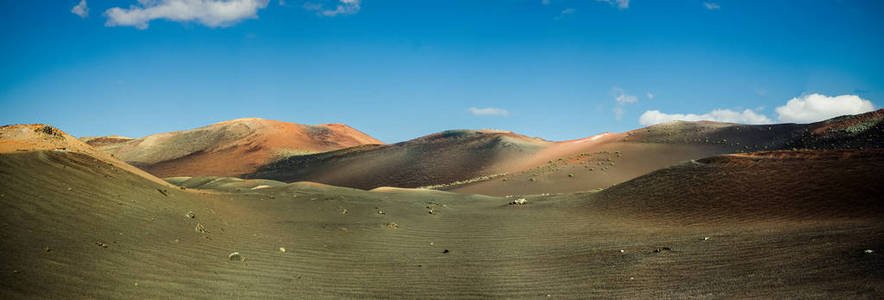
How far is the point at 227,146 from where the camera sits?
Answer: 76.2m

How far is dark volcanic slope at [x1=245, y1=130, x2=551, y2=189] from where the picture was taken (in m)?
45.8

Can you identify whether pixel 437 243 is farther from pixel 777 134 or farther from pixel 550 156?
pixel 777 134

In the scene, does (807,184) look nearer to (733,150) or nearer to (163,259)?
(163,259)

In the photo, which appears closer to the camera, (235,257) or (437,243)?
(235,257)

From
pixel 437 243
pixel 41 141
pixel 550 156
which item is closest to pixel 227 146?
pixel 550 156

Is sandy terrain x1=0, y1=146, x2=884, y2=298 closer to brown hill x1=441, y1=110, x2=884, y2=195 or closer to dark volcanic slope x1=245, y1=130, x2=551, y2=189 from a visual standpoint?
brown hill x1=441, y1=110, x2=884, y2=195

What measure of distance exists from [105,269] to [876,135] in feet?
112

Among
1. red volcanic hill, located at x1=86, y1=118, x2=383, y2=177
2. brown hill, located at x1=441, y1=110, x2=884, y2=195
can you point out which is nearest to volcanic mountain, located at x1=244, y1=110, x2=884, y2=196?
brown hill, located at x1=441, y1=110, x2=884, y2=195

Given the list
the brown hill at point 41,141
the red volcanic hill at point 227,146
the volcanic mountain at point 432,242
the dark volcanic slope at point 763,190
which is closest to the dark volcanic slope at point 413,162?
the red volcanic hill at point 227,146

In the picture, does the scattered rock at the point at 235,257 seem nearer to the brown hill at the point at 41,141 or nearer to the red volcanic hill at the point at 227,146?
the brown hill at the point at 41,141

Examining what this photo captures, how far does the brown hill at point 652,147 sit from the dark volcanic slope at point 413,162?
4.70 m

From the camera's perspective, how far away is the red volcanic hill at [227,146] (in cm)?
6625

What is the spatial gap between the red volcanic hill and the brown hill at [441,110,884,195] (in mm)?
41126

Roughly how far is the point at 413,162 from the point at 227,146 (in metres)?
39.8
